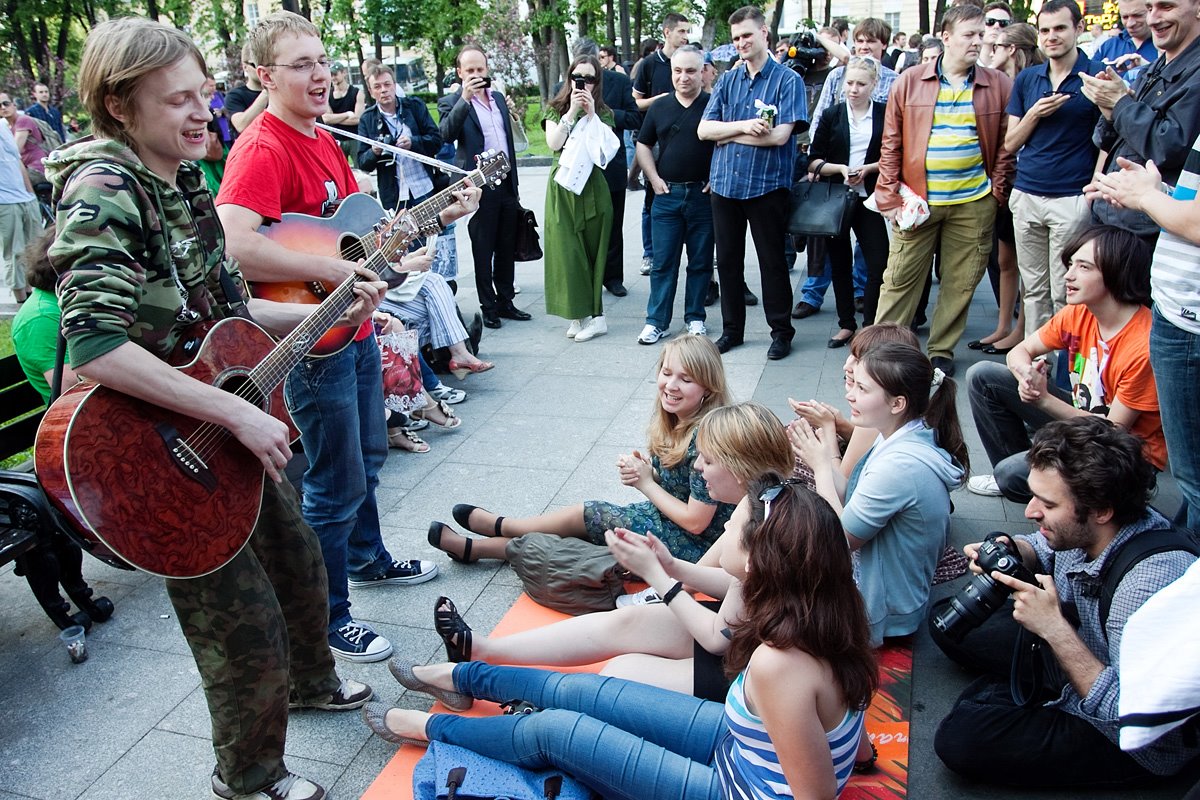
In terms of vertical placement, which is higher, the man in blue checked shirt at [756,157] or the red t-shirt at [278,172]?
the red t-shirt at [278,172]

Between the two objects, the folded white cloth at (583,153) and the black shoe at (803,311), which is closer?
the folded white cloth at (583,153)

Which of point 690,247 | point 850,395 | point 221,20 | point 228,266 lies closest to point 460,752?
point 228,266

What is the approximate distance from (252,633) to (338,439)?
2.83 ft

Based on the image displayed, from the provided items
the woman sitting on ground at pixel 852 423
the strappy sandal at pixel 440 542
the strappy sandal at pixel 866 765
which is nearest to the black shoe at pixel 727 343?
the woman sitting on ground at pixel 852 423

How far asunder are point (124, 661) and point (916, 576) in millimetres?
2778

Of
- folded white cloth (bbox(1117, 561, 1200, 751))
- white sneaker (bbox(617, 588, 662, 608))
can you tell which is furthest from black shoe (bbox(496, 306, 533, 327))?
folded white cloth (bbox(1117, 561, 1200, 751))

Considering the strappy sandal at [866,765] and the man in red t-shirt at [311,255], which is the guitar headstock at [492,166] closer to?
the man in red t-shirt at [311,255]

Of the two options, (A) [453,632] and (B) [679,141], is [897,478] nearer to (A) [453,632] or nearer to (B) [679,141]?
(A) [453,632]

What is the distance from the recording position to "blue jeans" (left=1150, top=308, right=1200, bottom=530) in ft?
9.76

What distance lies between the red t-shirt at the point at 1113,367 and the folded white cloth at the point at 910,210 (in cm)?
180

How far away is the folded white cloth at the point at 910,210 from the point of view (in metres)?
5.68

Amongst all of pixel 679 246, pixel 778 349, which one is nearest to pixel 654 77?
pixel 679 246

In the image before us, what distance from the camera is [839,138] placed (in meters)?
6.71

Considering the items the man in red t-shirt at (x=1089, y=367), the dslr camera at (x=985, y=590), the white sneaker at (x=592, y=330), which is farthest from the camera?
the white sneaker at (x=592, y=330)
